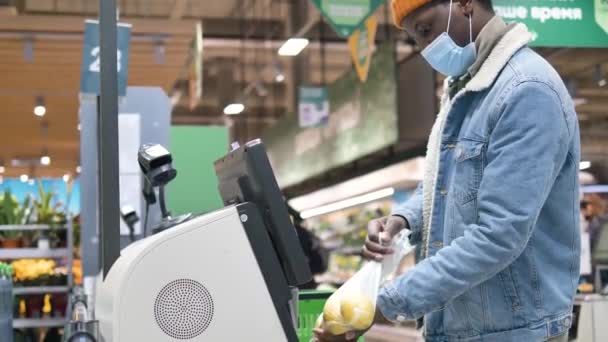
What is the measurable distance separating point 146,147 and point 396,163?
1054cm

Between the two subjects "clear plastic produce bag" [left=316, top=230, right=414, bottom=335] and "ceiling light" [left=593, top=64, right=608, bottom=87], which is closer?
"clear plastic produce bag" [left=316, top=230, right=414, bottom=335]

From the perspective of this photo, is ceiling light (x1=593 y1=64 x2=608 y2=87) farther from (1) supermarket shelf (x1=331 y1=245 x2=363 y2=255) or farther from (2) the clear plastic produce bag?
(2) the clear plastic produce bag

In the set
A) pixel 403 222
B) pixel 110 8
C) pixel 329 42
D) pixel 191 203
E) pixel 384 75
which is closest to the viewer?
pixel 403 222

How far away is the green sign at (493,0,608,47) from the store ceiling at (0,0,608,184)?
1483 millimetres

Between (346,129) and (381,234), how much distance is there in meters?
10.3

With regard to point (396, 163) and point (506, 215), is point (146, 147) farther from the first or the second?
point (396, 163)

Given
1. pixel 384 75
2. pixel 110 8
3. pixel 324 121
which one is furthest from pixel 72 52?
pixel 110 8

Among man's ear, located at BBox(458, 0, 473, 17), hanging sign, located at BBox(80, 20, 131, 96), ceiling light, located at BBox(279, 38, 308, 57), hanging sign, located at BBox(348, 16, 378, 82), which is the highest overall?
ceiling light, located at BBox(279, 38, 308, 57)

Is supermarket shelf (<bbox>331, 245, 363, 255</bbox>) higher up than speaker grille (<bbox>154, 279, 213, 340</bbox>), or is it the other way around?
supermarket shelf (<bbox>331, 245, 363, 255</bbox>)

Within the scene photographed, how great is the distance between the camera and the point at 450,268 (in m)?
1.68

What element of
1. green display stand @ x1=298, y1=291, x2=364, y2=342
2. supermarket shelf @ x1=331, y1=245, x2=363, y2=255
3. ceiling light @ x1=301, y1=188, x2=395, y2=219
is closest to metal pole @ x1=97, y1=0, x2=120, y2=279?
green display stand @ x1=298, y1=291, x2=364, y2=342

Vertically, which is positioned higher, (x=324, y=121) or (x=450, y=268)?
(x=324, y=121)

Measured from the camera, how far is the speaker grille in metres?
1.67

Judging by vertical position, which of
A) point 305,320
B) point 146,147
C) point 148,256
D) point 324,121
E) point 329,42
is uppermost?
point 329,42
